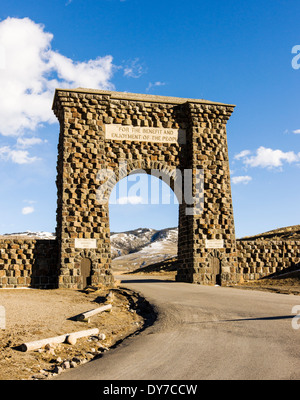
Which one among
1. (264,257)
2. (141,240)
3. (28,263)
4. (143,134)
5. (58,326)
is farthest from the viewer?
(141,240)

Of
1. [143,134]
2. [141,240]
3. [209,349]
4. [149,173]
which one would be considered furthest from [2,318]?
[141,240]

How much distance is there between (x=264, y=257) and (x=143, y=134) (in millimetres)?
8321

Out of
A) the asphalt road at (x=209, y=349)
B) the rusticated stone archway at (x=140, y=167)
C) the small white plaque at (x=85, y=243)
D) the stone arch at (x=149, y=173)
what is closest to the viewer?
the asphalt road at (x=209, y=349)

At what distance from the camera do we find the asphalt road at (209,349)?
4.50m

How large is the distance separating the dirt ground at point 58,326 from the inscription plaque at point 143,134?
7.15m

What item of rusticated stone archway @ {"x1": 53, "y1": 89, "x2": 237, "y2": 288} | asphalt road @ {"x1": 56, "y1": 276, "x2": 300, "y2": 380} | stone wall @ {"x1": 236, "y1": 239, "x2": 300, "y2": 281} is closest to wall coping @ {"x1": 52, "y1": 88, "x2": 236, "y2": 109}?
rusticated stone archway @ {"x1": 53, "y1": 89, "x2": 237, "y2": 288}

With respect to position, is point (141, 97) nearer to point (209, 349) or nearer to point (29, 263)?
point (29, 263)

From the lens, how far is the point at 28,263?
16188 mm

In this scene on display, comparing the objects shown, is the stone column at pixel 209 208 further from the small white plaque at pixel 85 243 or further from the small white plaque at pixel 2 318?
the small white plaque at pixel 2 318

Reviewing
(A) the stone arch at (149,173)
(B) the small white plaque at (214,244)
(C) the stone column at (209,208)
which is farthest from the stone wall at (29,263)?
(B) the small white plaque at (214,244)

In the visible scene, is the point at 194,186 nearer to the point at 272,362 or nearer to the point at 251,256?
the point at 251,256

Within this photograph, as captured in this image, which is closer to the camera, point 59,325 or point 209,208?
point 59,325

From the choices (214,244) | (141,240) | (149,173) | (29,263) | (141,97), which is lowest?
(141,240)
